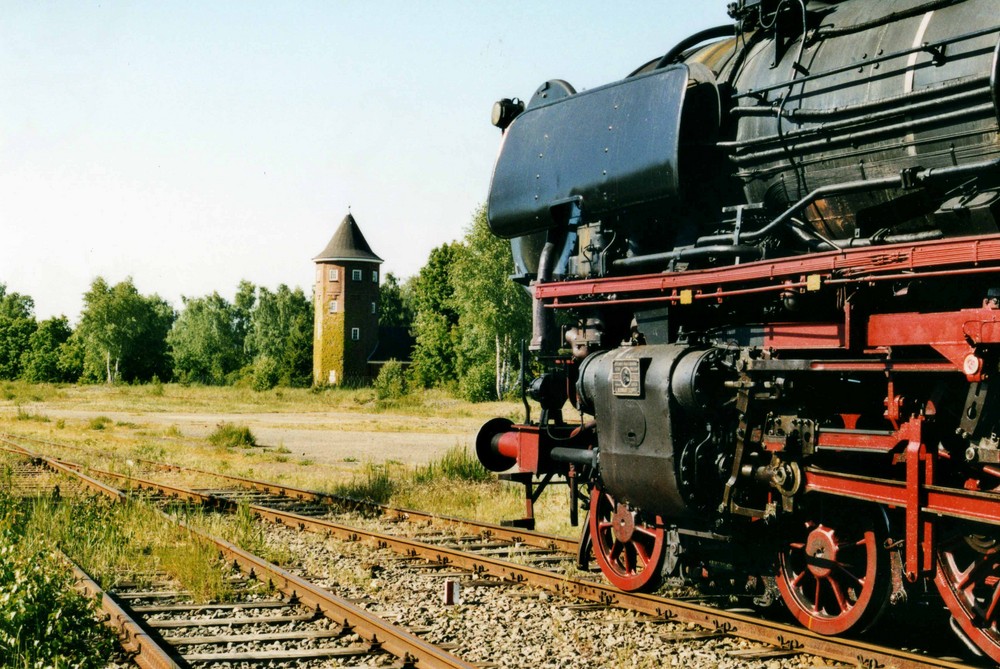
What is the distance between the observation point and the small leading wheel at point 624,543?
7.43 meters

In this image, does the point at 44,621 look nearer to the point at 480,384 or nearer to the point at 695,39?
the point at 695,39

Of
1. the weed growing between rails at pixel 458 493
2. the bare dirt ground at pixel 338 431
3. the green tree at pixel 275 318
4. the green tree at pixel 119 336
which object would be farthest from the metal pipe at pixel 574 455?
Answer: the green tree at pixel 275 318

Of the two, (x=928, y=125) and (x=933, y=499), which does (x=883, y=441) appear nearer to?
(x=933, y=499)

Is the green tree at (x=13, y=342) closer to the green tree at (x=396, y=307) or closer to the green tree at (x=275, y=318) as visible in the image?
the green tree at (x=275, y=318)

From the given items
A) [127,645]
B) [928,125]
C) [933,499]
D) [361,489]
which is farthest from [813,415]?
[361,489]

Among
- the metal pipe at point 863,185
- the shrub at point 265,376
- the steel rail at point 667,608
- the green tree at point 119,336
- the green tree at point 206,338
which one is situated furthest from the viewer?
the green tree at point 206,338

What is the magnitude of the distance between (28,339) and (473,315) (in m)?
58.0

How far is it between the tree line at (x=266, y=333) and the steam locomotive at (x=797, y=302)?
3380cm

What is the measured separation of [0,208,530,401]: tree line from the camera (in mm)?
51062

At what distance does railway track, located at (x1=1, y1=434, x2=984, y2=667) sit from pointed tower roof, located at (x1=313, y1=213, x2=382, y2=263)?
56.7m

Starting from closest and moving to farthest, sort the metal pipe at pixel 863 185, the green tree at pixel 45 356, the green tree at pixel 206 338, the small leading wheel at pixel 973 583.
A: 1. the small leading wheel at pixel 973 583
2. the metal pipe at pixel 863 185
3. the green tree at pixel 45 356
4. the green tree at pixel 206 338

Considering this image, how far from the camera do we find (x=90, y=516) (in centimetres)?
1088

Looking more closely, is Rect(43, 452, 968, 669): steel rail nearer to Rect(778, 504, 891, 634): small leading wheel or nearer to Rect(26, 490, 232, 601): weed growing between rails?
Rect(778, 504, 891, 634): small leading wheel

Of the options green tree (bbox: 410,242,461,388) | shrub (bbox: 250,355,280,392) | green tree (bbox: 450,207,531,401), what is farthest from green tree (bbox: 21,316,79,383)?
green tree (bbox: 450,207,531,401)
